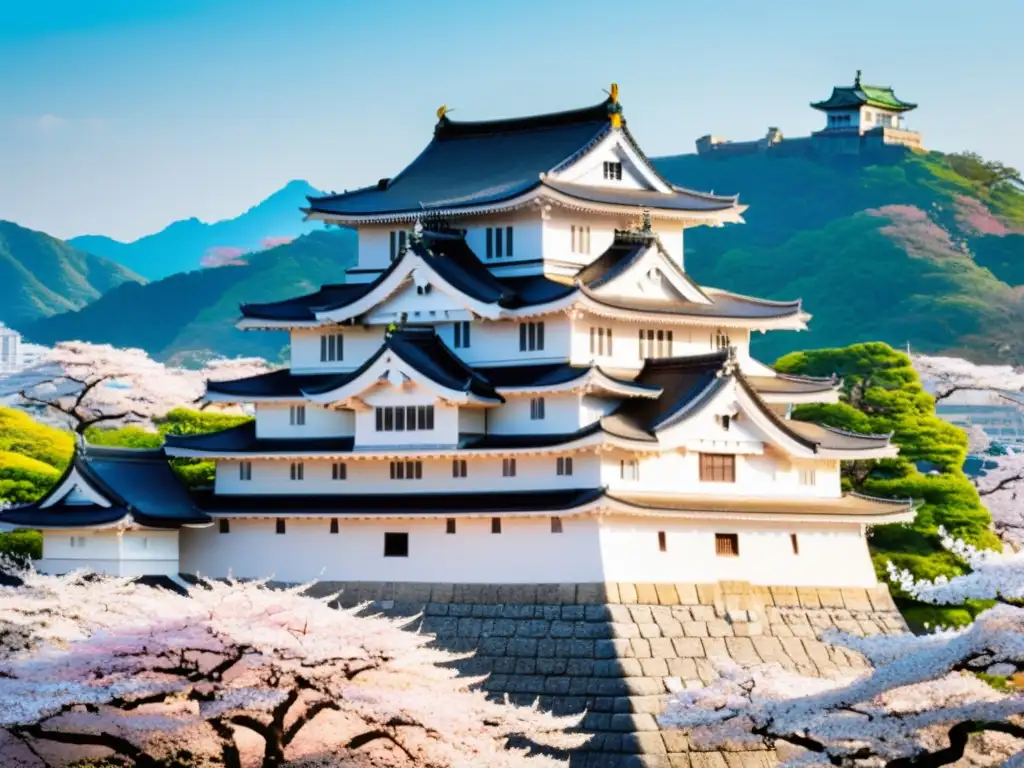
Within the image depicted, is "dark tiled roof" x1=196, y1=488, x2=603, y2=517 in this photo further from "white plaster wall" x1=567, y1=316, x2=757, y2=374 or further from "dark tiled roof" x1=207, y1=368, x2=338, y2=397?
"white plaster wall" x1=567, y1=316, x2=757, y2=374

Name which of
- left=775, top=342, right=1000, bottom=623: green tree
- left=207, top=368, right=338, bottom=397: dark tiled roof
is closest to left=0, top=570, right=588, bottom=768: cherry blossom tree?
left=207, top=368, right=338, bottom=397: dark tiled roof

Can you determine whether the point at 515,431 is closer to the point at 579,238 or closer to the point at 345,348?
the point at 579,238

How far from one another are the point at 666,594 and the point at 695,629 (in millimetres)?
1022

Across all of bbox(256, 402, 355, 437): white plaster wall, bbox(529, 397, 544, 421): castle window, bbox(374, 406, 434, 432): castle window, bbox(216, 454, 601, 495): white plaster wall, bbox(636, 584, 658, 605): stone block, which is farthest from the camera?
bbox(256, 402, 355, 437): white plaster wall

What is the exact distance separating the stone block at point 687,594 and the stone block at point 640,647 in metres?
2.02

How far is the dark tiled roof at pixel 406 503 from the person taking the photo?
48616mm

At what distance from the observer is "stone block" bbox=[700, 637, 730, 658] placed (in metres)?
48.1

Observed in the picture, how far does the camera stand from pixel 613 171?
55.1 metres

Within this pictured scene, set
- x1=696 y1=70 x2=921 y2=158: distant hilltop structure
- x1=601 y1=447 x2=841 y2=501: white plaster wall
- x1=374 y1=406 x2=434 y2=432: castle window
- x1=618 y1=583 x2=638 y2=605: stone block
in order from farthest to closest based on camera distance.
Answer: x1=696 y1=70 x2=921 y2=158: distant hilltop structure
x1=374 y1=406 x2=434 y2=432: castle window
x1=601 y1=447 x2=841 y2=501: white plaster wall
x1=618 y1=583 x2=638 y2=605: stone block

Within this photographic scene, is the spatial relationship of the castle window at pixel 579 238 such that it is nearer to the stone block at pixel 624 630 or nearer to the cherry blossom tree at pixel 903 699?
the stone block at pixel 624 630

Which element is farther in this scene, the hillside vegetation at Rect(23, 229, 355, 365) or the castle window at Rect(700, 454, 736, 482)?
the hillside vegetation at Rect(23, 229, 355, 365)

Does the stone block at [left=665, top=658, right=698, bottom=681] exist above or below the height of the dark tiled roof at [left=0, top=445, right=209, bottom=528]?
below

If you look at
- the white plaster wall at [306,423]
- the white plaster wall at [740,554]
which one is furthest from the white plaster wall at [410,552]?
the white plaster wall at [306,423]

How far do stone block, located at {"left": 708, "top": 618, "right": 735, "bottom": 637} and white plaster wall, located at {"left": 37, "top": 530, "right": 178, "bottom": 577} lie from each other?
42.9 feet
